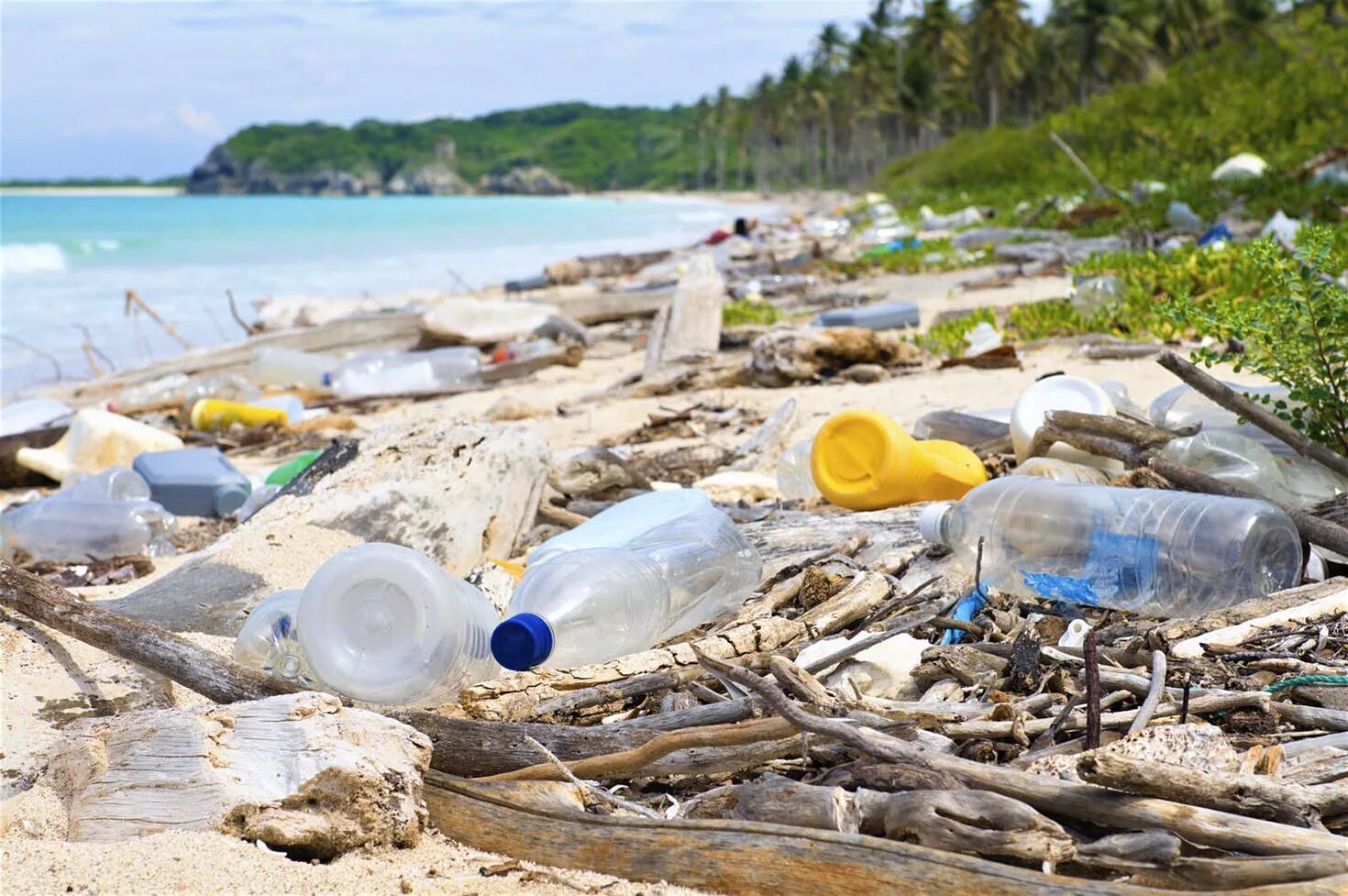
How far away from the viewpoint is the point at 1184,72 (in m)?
23.3

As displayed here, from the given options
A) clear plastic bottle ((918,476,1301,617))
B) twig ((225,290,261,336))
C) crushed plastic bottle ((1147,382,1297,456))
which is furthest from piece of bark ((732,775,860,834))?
twig ((225,290,261,336))

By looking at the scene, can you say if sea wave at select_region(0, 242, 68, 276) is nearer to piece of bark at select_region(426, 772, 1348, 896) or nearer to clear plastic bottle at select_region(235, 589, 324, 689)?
clear plastic bottle at select_region(235, 589, 324, 689)

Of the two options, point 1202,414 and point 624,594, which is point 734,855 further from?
point 1202,414

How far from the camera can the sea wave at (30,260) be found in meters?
26.3

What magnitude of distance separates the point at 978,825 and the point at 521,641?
2.94ft

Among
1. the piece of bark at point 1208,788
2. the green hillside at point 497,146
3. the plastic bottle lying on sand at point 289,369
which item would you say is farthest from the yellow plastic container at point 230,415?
the green hillside at point 497,146

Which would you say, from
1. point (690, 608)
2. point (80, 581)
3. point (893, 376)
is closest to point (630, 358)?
point (893, 376)

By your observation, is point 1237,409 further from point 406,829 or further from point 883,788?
point 406,829

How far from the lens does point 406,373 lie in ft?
28.0

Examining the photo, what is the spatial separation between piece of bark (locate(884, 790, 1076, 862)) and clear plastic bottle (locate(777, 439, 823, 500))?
8.06 feet

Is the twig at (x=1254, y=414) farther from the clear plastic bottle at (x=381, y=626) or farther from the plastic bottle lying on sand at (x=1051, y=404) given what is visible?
the clear plastic bottle at (x=381, y=626)

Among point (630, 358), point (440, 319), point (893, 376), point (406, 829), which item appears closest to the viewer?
point (406, 829)

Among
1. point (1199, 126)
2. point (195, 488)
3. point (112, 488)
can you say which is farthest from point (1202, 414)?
point (1199, 126)

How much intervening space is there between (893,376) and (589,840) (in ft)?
16.0
